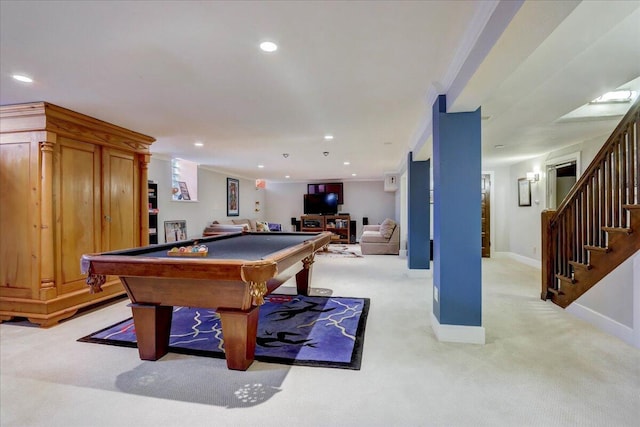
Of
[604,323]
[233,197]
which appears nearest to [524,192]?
[604,323]

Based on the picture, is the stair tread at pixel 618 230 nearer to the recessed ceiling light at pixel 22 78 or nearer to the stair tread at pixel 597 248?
the stair tread at pixel 597 248

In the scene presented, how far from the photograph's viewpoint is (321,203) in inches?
424

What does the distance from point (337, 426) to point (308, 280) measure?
8.15 feet

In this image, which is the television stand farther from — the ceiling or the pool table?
the pool table

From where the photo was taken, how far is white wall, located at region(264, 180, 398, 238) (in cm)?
1079

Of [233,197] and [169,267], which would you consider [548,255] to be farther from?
[233,197]

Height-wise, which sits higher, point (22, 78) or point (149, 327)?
point (22, 78)

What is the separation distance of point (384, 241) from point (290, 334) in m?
5.35

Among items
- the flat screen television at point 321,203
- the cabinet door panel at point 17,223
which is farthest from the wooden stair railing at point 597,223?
the flat screen television at point 321,203

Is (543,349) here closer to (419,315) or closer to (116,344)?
(419,315)

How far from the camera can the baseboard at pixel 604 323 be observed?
2581mm

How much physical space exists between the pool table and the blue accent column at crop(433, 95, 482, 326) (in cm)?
133

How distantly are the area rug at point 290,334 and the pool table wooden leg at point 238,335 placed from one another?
198mm

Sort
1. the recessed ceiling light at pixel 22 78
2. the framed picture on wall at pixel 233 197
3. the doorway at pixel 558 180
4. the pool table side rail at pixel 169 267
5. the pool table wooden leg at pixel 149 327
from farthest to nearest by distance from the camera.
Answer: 1. the framed picture on wall at pixel 233 197
2. the doorway at pixel 558 180
3. the recessed ceiling light at pixel 22 78
4. the pool table wooden leg at pixel 149 327
5. the pool table side rail at pixel 169 267
